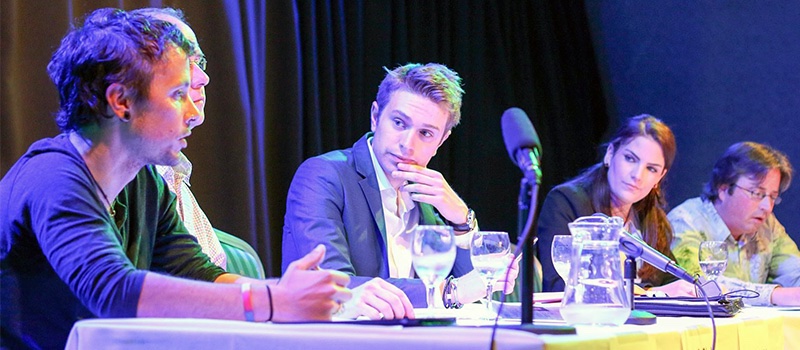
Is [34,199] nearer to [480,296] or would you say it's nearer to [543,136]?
[480,296]

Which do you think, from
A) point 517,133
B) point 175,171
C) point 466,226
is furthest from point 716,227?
point 517,133

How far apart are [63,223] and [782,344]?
62.4 inches

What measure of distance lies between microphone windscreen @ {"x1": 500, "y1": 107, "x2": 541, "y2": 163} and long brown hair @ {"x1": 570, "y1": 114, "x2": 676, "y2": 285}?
2075 mm

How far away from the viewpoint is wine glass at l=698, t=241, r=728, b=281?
7.61 feet

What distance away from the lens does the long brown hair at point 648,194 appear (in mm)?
3271

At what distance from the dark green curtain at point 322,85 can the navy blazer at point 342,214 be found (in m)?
0.78

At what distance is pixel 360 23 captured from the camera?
3875mm

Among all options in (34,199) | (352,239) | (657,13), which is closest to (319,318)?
(34,199)

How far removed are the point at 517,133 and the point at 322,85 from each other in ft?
8.43

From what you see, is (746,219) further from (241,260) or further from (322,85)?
(241,260)

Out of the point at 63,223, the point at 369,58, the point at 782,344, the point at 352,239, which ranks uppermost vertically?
the point at 369,58

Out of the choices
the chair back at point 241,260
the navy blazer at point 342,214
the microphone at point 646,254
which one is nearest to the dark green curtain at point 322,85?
the chair back at point 241,260

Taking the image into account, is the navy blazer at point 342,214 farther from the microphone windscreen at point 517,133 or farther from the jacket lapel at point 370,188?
the microphone windscreen at point 517,133

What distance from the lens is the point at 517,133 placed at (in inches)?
49.3
